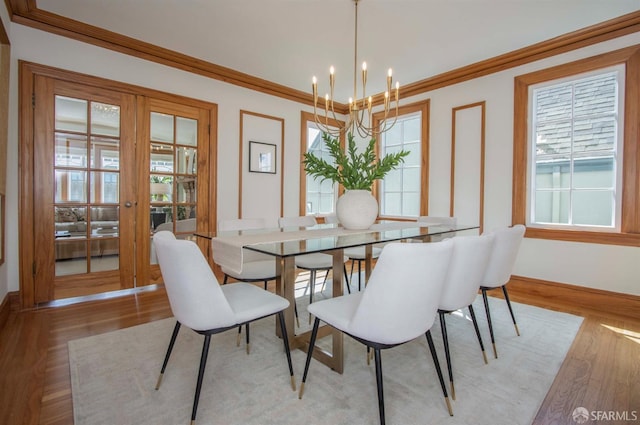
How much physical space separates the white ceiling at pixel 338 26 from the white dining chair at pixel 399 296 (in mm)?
2209

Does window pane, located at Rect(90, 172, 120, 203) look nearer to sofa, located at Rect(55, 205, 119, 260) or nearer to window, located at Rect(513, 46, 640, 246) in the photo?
sofa, located at Rect(55, 205, 119, 260)

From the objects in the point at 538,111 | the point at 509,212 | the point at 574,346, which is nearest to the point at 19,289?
the point at 574,346

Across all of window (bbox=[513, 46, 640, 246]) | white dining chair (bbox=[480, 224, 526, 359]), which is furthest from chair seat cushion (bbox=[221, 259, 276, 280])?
window (bbox=[513, 46, 640, 246])

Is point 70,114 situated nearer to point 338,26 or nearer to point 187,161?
point 187,161

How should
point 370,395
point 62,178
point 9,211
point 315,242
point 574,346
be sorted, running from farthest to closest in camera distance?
point 62,178 → point 9,211 → point 574,346 → point 315,242 → point 370,395

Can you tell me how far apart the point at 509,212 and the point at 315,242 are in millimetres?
2795

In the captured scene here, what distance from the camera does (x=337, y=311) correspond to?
1.57m

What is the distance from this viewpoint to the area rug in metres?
1.48

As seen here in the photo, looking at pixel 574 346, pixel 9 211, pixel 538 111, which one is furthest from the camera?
pixel 538 111

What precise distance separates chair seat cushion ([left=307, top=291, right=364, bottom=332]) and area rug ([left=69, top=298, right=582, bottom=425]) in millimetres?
423

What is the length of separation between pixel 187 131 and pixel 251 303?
2.75 metres

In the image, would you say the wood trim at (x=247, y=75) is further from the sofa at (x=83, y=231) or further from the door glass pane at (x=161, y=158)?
the sofa at (x=83, y=231)

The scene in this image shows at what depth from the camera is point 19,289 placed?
2805mm

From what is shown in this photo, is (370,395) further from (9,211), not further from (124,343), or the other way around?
(9,211)
